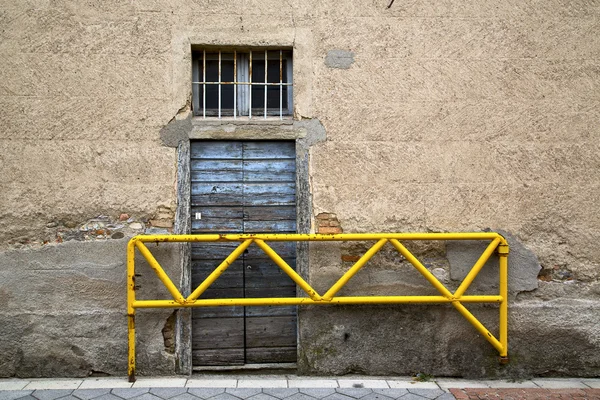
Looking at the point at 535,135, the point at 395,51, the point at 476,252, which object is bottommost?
the point at 476,252

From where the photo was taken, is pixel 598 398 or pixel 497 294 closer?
pixel 598 398

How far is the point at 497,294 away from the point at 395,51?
2.31 metres

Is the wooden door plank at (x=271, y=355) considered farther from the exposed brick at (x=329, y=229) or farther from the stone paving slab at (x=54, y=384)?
the stone paving slab at (x=54, y=384)

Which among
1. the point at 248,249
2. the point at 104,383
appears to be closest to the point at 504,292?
the point at 248,249

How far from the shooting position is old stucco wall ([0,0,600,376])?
4.35m

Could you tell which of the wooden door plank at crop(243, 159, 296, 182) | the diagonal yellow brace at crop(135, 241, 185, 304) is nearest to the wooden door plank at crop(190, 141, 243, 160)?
the wooden door plank at crop(243, 159, 296, 182)

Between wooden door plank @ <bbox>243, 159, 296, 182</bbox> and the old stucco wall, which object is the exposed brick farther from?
wooden door plank @ <bbox>243, 159, 296, 182</bbox>

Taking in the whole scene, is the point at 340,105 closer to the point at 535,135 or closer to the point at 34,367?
the point at 535,135

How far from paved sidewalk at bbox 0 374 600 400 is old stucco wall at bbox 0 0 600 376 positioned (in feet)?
0.48

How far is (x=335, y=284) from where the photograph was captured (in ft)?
14.0

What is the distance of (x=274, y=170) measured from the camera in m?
4.60

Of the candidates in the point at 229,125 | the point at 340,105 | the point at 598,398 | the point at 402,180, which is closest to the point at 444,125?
the point at 402,180

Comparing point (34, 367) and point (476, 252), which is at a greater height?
point (476, 252)

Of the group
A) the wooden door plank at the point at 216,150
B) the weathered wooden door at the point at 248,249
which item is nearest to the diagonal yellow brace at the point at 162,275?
the weathered wooden door at the point at 248,249
